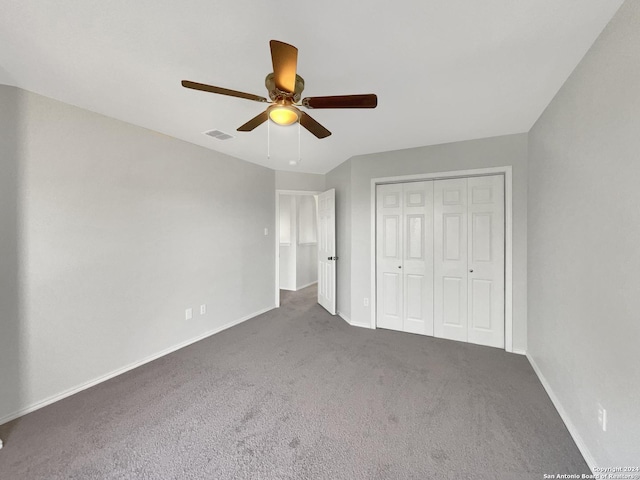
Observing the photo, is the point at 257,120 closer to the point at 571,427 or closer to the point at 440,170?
the point at 440,170

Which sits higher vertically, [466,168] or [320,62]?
[320,62]

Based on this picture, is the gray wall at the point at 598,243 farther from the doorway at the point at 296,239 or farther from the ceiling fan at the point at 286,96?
the doorway at the point at 296,239

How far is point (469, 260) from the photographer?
2.95m

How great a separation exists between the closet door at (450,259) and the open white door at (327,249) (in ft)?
4.87

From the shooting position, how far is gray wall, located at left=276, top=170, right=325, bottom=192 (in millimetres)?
4312

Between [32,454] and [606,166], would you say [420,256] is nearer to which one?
[606,166]

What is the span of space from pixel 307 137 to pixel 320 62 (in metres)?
1.23

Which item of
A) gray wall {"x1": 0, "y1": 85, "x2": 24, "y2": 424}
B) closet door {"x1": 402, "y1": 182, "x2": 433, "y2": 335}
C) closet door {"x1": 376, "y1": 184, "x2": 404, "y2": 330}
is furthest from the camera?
closet door {"x1": 376, "y1": 184, "x2": 404, "y2": 330}

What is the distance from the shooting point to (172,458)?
147cm

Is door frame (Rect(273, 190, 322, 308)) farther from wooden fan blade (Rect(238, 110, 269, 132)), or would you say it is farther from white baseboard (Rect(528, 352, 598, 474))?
white baseboard (Rect(528, 352, 598, 474))

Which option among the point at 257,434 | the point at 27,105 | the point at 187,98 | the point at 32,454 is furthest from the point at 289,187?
the point at 32,454

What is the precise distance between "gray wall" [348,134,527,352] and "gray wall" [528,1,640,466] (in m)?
0.62

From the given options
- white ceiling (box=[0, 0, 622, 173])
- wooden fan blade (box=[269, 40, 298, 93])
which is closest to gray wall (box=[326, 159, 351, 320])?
white ceiling (box=[0, 0, 622, 173])

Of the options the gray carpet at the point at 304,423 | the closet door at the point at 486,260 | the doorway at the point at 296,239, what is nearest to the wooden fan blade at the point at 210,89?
the gray carpet at the point at 304,423
